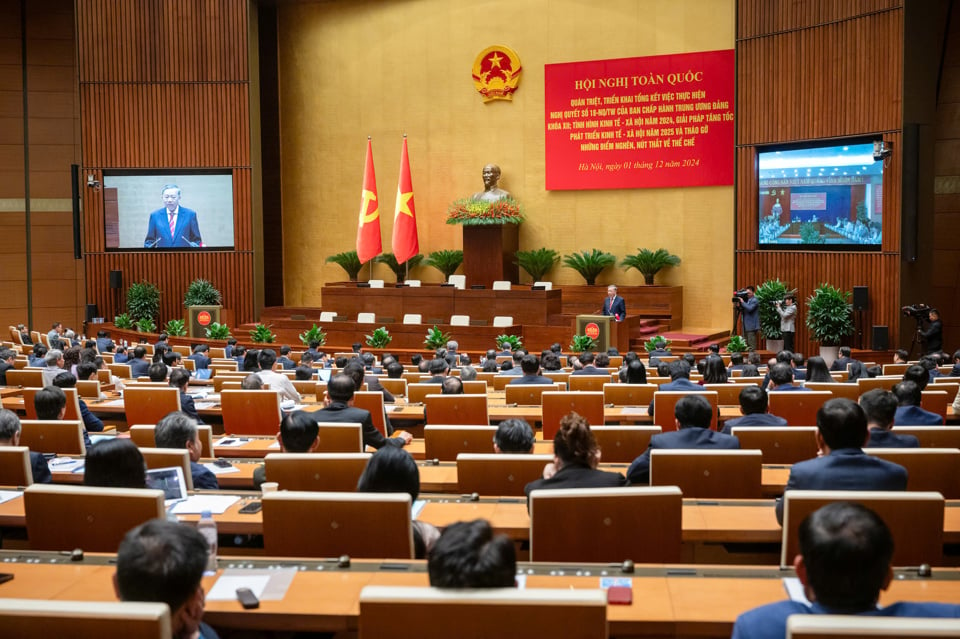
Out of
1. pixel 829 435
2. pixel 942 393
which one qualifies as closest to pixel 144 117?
pixel 942 393

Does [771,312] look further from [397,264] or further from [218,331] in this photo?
[218,331]

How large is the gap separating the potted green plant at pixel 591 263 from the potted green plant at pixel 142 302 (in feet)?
24.9

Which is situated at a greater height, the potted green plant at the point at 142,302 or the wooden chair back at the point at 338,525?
the potted green plant at the point at 142,302

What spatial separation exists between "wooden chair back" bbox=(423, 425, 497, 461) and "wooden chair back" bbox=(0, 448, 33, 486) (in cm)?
191

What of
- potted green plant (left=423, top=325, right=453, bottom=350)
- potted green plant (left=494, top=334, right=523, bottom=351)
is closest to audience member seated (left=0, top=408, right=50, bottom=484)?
potted green plant (left=494, top=334, right=523, bottom=351)

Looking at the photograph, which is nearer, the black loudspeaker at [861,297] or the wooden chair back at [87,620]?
the wooden chair back at [87,620]

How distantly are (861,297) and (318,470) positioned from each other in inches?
437

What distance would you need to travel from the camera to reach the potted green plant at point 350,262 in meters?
18.1

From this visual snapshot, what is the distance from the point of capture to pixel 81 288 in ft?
65.4

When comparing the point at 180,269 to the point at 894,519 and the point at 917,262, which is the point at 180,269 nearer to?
the point at 917,262

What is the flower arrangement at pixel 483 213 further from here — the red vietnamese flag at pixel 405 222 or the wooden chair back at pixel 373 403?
the wooden chair back at pixel 373 403

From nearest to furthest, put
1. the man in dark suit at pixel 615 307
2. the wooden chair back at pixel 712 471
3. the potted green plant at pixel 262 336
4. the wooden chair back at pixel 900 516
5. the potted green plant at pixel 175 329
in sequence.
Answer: the wooden chair back at pixel 900 516 < the wooden chair back at pixel 712 471 < the man in dark suit at pixel 615 307 < the potted green plant at pixel 262 336 < the potted green plant at pixel 175 329

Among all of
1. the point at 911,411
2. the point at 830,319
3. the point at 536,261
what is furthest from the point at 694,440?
the point at 536,261

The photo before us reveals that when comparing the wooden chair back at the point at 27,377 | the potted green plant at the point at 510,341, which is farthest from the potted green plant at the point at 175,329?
the wooden chair back at the point at 27,377
